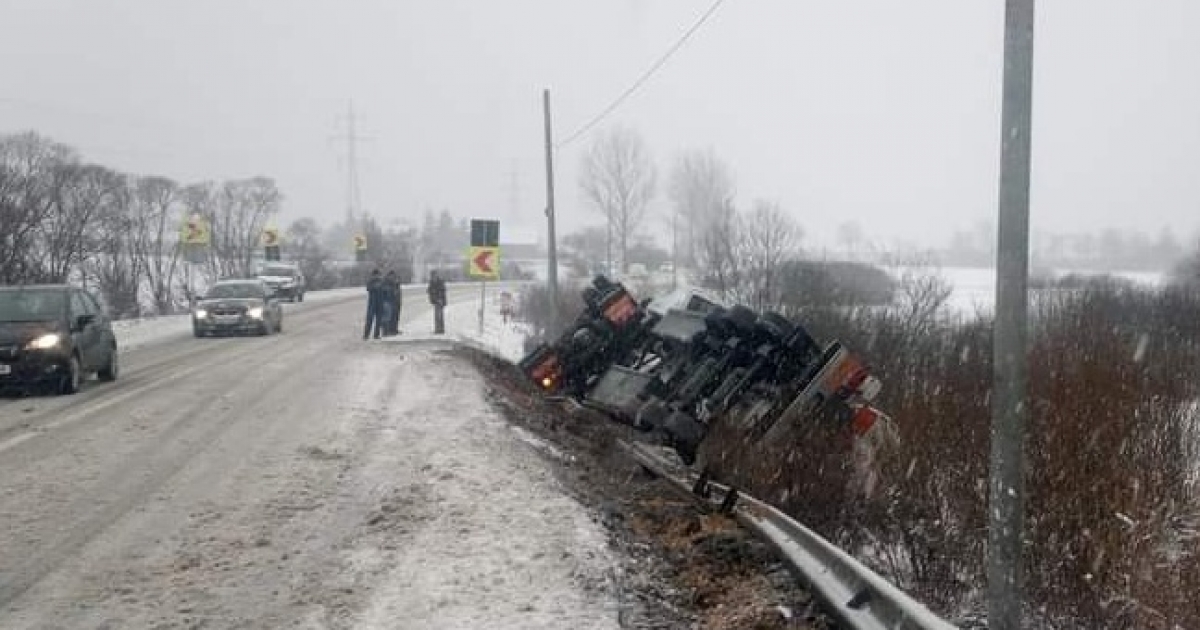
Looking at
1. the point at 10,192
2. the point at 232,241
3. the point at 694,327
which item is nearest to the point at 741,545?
the point at 694,327

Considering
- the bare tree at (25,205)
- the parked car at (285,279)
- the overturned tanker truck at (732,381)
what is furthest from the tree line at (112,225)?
the overturned tanker truck at (732,381)

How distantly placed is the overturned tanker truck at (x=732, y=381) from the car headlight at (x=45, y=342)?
25.3 feet

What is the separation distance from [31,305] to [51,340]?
1.23m

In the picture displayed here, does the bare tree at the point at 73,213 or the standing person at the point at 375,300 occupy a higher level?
the bare tree at the point at 73,213

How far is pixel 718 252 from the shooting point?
31.2 metres

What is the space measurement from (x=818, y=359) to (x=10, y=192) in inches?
1163

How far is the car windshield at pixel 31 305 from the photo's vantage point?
15.9 m

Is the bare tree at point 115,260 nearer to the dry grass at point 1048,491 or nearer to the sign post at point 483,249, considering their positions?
the sign post at point 483,249

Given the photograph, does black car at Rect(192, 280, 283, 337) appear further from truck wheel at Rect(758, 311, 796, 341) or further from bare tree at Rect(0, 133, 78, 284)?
truck wheel at Rect(758, 311, 796, 341)

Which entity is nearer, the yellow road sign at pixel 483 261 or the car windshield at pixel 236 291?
the yellow road sign at pixel 483 261

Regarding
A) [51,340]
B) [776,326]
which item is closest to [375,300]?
[51,340]

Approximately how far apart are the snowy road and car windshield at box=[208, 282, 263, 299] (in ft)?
47.4

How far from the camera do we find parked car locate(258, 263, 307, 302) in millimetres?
48062

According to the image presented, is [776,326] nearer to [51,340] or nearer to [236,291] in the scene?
[51,340]
